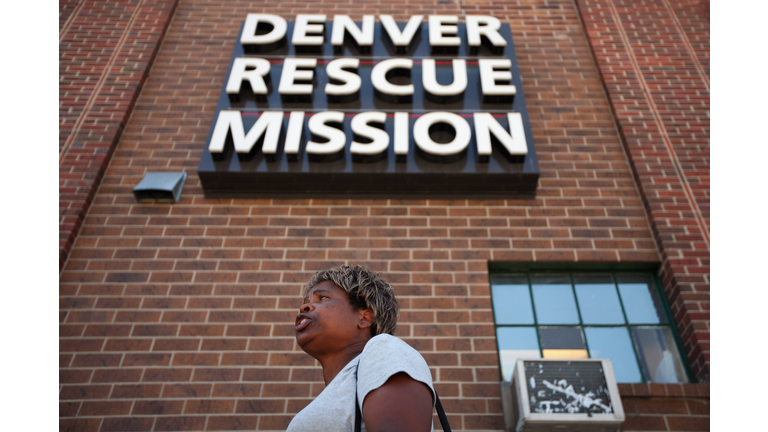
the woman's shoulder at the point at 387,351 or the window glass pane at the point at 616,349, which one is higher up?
the window glass pane at the point at 616,349

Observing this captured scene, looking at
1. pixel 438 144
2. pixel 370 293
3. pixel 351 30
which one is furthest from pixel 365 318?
pixel 351 30

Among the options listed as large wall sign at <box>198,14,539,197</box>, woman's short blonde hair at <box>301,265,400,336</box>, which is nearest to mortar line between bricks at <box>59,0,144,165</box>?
large wall sign at <box>198,14,539,197</box>

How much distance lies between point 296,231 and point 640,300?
11.1ft

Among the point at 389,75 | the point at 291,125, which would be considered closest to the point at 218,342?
the point at 291,125

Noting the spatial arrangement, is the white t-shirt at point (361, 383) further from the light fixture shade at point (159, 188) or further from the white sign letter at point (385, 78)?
the white sign letter at point (385, 78)

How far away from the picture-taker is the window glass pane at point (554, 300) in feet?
16.1

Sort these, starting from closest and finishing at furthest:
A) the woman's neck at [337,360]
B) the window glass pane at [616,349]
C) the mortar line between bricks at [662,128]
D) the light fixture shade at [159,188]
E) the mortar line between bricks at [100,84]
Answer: the woman's neck at [337,360] → the window glass pane at [616,349] → the mortar line between bricks at [662,128] → the light fixture shade at [159,188] → the mortar line between bricks at [100,84]

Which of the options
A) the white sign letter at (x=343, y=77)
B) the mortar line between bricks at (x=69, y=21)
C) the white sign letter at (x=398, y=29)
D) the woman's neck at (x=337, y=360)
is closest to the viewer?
the woman's neck at (x=337, y=360)

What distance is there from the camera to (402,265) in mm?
5066

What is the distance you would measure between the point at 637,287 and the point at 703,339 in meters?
0.83

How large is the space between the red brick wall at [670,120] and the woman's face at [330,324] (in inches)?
139

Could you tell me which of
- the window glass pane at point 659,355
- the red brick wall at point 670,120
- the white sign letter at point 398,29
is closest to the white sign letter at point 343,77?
the white sign letter at point 398,29

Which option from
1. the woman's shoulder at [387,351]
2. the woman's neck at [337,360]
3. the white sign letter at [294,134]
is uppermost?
the white sign letter at [294,134]

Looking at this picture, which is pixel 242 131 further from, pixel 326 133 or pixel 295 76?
pixel 295 76
